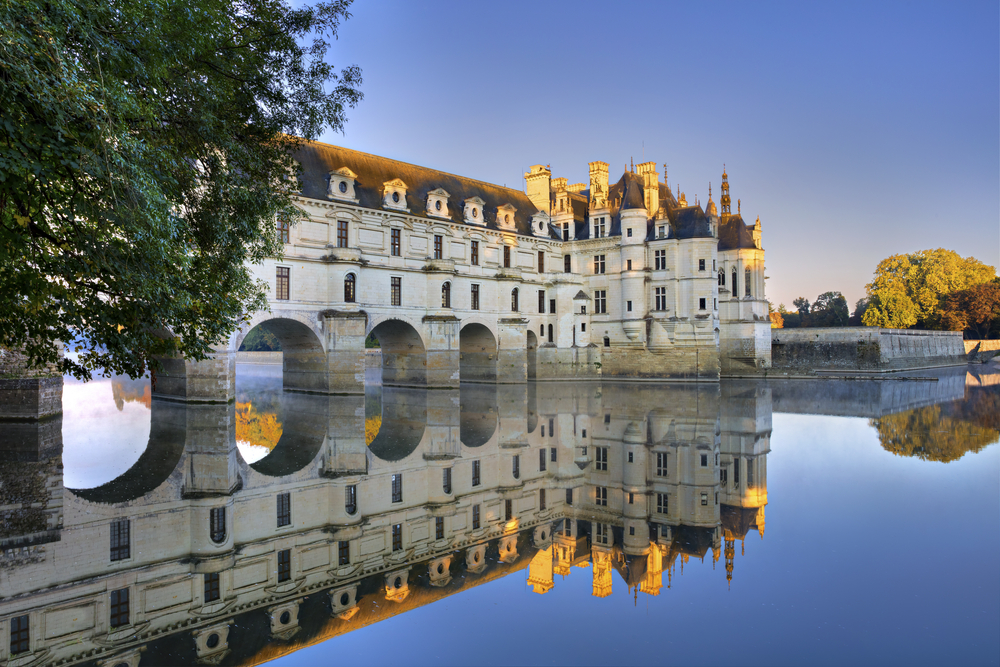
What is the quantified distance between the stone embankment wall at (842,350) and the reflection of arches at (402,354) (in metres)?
27.9

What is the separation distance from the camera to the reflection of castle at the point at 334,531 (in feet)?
17.8

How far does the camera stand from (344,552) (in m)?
7.18

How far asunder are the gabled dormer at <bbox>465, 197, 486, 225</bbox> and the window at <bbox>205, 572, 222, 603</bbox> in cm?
2781

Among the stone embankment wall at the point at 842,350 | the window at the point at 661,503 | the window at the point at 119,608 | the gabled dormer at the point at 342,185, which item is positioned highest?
the gabled dormer at the point at 342,185

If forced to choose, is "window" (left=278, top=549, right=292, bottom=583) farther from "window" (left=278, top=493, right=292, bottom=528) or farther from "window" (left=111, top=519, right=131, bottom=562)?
"window" (left=111, top=519, right=131, bottom=562)

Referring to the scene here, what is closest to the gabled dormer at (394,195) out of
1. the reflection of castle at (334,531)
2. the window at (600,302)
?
the window at (600,302)

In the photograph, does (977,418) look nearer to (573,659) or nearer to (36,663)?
(573,659)

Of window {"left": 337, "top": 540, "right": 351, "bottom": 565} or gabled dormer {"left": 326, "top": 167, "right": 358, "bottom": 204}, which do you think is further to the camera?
gabled dormer {"left": 326, "top": 167, "right": 358, "bottom": 204}

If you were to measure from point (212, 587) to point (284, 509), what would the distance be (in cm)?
283

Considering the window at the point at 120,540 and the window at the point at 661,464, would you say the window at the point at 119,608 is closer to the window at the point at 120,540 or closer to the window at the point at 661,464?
the window at the point at 120,540

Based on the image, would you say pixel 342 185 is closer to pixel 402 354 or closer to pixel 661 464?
pixel 402 354

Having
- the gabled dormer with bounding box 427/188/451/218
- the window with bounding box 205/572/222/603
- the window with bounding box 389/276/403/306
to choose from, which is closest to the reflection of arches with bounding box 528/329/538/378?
the gabled dormer with bounding box 427/188/451/218

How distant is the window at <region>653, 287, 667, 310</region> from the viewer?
121ft

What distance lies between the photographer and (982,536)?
7746 mm
